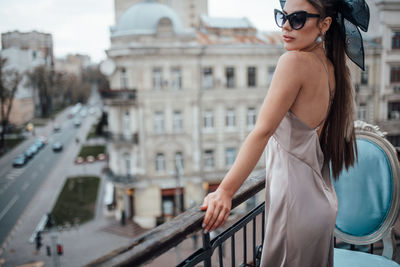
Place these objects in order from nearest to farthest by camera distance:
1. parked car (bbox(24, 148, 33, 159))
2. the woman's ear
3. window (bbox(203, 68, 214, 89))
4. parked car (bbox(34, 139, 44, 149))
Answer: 1. the woman's ear
2. window (bbox(203, 68, 214, 89))
3. parked car (bbox(24, 148, 33, 159))
4. parked car (bbox(34, 139, 44, 149))

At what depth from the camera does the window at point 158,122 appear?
1037cm

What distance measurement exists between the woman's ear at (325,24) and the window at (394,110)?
11.2m

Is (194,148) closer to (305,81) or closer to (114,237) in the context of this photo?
(114,237)

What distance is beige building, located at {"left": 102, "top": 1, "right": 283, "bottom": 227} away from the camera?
9984mm

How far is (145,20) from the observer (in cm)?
1027

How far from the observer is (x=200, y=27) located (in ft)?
39.4

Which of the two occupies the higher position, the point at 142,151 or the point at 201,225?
the point at 201,225

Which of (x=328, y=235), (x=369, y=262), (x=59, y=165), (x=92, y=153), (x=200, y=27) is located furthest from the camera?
(x=92, y=153)

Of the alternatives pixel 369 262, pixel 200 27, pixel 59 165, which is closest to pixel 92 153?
pixel 59 165

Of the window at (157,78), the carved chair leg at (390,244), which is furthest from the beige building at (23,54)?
the carved chair leg at (390,244)

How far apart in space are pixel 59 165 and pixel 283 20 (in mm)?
19659

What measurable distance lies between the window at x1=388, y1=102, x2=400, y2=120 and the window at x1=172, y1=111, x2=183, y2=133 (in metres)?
6.78

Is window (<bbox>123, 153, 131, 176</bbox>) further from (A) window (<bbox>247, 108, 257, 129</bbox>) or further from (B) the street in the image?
(A) window (<bbox>247, 108, 257, 129</bbox>)

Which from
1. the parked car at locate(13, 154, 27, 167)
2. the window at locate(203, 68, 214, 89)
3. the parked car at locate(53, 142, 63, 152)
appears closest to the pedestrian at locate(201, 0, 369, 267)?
the window at locate(203, 68, 214, 89)
